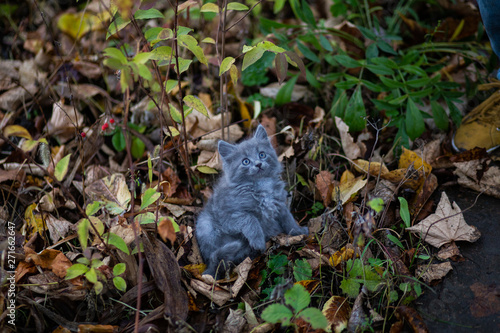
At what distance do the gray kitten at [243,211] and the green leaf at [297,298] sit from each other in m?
0.64

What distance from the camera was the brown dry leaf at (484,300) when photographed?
2.50m

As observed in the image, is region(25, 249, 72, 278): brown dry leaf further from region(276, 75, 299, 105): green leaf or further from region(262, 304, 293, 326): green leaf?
region(276, 75, 299, 105): green leaf

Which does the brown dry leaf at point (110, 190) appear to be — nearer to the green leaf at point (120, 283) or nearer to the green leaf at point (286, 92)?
the green leaf at point (120, 283)

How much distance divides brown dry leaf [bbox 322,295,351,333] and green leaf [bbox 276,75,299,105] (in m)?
2.14

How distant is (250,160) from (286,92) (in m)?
1.29

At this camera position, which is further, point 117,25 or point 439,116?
point 439,116

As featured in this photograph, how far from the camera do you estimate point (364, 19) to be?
4.87 m

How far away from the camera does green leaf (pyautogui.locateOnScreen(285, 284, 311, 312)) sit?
2277 mm

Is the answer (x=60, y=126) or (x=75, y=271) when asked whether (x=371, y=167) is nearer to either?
(x=75, y=271)

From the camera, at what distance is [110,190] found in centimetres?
348

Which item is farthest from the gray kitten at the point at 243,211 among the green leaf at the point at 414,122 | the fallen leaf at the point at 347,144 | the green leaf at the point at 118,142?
the green leaf at the point at 414,122

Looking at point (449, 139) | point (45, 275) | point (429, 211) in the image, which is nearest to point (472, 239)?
point (429, 211)

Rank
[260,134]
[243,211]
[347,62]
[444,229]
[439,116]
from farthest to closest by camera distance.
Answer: [347,62] < [439,116] < [260,134] < [243,211] < [444,229]

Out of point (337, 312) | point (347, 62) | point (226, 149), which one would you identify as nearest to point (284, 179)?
point (226, 149)
